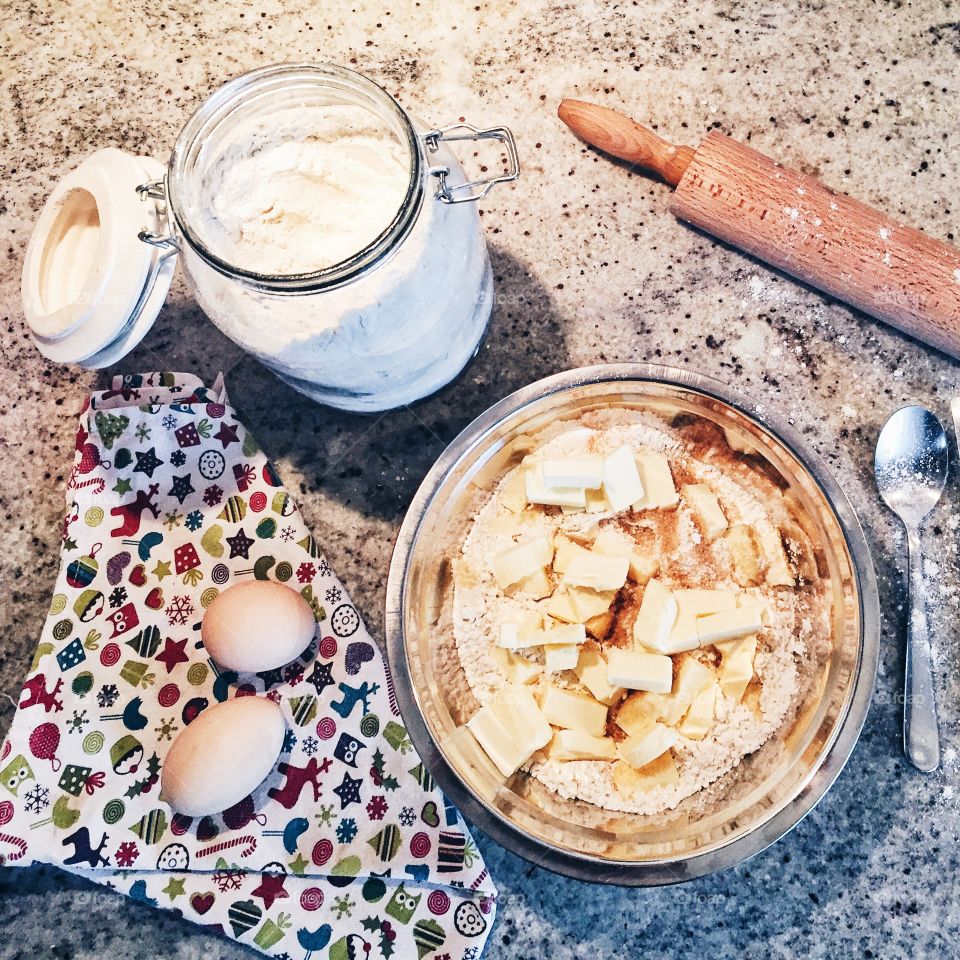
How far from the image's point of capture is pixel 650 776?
96 centimetres

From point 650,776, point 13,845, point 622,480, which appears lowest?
point 13,845

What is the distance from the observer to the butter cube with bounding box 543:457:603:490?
3.24ft

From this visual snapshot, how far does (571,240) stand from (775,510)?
18.6 inches

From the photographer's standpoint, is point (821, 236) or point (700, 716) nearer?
point (700, 716)

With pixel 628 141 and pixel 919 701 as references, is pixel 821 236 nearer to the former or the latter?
pixel 628 141

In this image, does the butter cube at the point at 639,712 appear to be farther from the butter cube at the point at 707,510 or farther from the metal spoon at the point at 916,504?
the metal spoon at the point at 916,504

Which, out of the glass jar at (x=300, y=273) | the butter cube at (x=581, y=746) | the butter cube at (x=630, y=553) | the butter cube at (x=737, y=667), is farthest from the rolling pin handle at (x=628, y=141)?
the butter cube at (x=581, y=746)

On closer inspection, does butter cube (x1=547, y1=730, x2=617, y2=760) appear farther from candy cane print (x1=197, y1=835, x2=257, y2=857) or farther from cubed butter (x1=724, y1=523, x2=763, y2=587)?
candy cane print (x1=197, y1=835, x2=257, y2=857)

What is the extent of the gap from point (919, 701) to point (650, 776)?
0.38 metres

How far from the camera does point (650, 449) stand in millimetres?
1068

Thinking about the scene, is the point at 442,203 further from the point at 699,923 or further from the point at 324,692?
the point at 699,923

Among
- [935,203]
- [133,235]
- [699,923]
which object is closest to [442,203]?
[133,235]

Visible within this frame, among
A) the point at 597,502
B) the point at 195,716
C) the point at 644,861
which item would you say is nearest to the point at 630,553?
the point at 597,502

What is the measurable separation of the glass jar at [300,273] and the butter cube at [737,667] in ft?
1.62
